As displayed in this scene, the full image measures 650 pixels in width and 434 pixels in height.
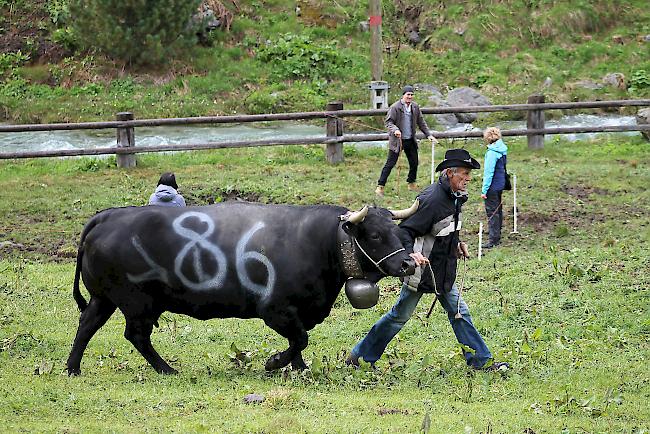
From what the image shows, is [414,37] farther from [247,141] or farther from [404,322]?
[404,322]

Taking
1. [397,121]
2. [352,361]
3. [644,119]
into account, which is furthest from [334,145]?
[352,361]

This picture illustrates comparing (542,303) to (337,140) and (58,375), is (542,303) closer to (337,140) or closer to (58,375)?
(58,375)

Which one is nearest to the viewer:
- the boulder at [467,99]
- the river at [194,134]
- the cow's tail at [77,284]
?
the cow's tail at [77,284]

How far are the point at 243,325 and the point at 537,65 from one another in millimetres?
18703

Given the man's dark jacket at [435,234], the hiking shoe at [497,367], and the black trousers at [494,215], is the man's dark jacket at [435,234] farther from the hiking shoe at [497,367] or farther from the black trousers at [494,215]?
the black trousers at [494,215]

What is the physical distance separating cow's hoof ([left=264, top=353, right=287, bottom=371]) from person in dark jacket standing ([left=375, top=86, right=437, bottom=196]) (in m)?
8.40

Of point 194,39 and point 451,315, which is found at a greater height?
point 194,39

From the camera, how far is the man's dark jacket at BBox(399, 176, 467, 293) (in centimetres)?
869

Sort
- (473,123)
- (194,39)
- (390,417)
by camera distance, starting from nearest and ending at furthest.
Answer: (390,417)
(473,123)
(194,39)

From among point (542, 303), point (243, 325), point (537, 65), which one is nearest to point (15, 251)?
point (243, 325)

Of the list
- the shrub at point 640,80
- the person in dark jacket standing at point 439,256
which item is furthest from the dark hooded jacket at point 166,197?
the shrub at point 640,80

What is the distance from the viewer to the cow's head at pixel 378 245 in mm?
8523

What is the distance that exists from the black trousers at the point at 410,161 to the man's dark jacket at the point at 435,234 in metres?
8.10

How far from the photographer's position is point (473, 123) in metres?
23.9
